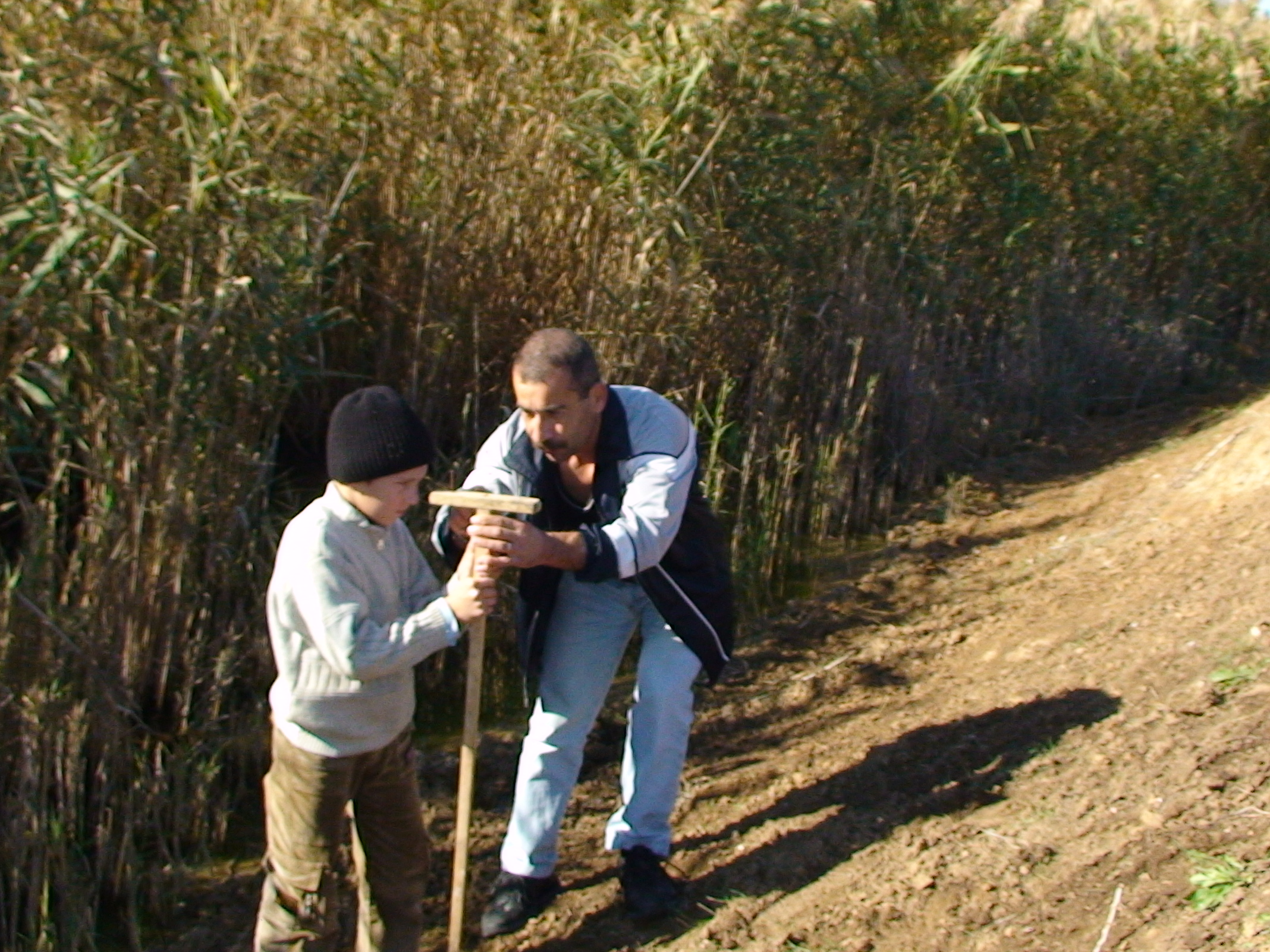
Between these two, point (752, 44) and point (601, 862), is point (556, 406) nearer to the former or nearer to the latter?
→ point (601, 862)

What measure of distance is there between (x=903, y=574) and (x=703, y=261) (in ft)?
5.33

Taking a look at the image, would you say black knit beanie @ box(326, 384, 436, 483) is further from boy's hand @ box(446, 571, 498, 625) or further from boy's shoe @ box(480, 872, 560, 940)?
boy's shoe @ box(480, 872, 560, 940)

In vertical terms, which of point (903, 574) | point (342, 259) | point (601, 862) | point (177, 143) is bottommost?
point (601, 862)

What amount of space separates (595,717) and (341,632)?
37.8 inches

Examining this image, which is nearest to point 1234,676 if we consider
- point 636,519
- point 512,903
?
point 636,519

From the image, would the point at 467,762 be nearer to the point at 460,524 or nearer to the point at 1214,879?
the point at 460,524

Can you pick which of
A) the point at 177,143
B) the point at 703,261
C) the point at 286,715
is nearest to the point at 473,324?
the point at 703,261

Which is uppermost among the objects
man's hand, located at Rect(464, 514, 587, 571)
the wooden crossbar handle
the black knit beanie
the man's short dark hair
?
the man's short dark hair

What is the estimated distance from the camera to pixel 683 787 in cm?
423

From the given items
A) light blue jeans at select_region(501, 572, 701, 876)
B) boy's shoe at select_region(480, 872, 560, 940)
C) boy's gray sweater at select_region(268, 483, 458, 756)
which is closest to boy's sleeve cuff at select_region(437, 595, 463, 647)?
boy's gray sweater at select_region(268, 483, 458, 756)

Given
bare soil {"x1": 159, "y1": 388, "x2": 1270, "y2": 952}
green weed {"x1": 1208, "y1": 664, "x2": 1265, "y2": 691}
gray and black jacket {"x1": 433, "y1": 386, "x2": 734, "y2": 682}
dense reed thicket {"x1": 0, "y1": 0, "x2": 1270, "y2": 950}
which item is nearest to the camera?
gray and black jacket {"x1": 433, "y1": 386, "x2": 734, "y2": 682}

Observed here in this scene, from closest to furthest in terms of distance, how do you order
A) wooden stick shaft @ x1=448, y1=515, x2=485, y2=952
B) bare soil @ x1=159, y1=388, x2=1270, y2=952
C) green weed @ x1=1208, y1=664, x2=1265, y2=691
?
wooden stick shaft @ x1=448, y1=515, x2=485, y2=952, bare soil @ x1=159, y1=388, x2=1270, y2=952, green weed @ x1=1208, y1=664, x2=1265, y2=691

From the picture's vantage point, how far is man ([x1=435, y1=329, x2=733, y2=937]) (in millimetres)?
3244

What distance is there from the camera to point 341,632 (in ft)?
8.79
